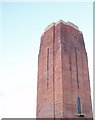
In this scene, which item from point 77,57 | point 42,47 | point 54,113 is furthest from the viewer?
point 42,47

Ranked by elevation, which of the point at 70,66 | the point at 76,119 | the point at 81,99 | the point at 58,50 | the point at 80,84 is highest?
the point at 58,50

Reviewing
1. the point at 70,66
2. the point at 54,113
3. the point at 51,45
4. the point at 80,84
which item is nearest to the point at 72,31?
the point at 51,45

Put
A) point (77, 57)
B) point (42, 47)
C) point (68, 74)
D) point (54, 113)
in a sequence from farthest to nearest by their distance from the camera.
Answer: point (42, 47)
point (77, 57)
point (68, 74)
point (54, 113)

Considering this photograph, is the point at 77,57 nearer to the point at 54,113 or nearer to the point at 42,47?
the point at 42,47

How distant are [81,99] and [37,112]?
359 cm

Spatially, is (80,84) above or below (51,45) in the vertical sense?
below

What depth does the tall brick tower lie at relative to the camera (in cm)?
1597

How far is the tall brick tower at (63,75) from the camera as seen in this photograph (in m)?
16.0

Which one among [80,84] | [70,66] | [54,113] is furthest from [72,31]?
[54,113]

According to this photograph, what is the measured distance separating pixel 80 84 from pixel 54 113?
10.7ft

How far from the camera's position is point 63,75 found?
53.8 feet

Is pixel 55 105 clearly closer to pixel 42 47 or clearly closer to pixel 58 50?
pixel 58 50

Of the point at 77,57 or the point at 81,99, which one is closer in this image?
the point at 81,99

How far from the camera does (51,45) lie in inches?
728
